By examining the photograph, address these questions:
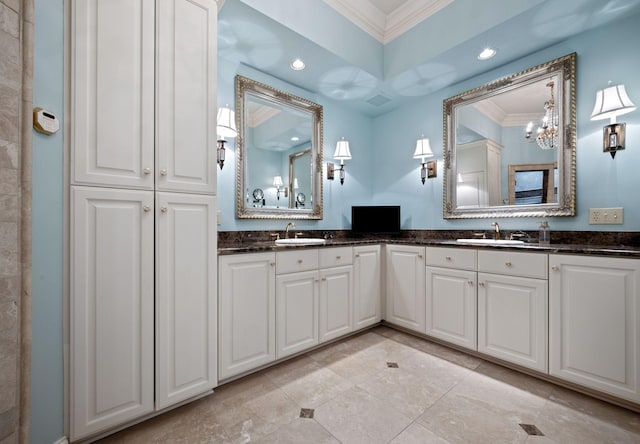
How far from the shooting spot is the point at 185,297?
1.44 m

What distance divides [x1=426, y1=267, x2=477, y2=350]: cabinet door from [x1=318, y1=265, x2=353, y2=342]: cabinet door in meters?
0.69

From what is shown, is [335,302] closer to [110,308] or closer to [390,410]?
[390,410]

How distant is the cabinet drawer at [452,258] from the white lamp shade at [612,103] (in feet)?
4.09

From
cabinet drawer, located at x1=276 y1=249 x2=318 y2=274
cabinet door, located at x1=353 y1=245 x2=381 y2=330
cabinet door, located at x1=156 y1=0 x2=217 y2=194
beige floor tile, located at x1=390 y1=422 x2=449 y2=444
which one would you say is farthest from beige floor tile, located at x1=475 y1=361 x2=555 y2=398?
cabinet door, located at x1=156 y1=0 x2=217 y2=194

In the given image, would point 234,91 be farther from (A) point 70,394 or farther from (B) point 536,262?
(B) point 536,262

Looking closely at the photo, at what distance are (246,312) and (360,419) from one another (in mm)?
890

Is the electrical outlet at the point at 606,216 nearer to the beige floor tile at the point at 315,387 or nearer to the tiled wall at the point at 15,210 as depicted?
the beige floor tile at the point at 315,387

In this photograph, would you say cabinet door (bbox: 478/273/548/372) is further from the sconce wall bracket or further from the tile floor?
the sconce wall bracket

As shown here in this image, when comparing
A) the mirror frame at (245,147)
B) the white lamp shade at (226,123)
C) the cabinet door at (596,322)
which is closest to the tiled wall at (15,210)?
the white lamp shade at (226,123)

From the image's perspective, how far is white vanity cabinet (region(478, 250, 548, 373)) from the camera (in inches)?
68.5

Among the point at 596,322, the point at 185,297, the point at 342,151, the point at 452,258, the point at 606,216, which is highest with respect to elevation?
the point at 342,151

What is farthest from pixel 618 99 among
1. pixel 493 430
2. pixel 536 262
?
pixel 493 430

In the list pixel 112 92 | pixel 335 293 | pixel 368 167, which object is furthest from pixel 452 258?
pixel 112 92

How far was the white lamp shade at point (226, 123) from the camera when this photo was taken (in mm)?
2096
